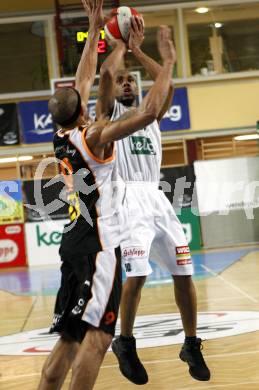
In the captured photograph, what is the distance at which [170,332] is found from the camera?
7.12m

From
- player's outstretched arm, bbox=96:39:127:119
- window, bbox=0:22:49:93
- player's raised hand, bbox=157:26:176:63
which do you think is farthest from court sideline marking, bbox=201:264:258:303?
window, bbox=0:22:49:93

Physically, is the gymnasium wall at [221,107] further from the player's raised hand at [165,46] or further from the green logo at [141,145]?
the player's raised hand at [165,46]

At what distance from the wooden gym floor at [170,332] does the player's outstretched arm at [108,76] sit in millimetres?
1939

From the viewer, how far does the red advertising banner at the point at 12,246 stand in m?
16.8

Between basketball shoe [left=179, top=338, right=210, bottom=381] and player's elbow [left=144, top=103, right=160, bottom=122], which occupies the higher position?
player's elbow [left=144, top=103, right=160, bottom=122]

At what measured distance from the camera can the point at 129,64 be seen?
57.9 feet

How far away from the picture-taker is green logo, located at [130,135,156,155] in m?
5.48

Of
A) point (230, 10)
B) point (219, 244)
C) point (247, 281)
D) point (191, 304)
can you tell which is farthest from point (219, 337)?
point (230, 10)

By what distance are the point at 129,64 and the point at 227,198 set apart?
3.87m

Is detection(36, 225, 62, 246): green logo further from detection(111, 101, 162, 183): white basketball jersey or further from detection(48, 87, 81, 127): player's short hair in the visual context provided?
detection(48, 87, 81, 127): player's short hair

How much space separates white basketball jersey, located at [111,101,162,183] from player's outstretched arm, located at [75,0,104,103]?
1.69 ft

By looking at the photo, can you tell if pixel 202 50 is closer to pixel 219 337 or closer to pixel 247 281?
pixel 247 281

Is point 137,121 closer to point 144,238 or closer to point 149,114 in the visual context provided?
point 149,114

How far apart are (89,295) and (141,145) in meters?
1.73
